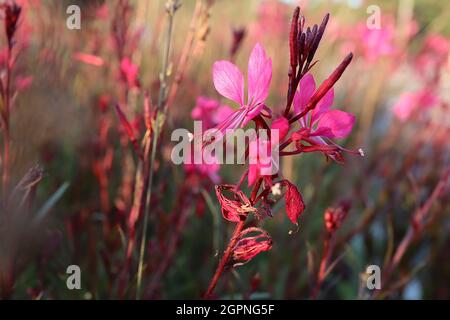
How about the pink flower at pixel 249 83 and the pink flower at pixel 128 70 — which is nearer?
the pink flower at pixel 249 83

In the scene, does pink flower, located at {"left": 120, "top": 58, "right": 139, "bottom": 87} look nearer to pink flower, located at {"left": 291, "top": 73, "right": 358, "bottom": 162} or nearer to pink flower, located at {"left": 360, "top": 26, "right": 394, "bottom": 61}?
pink flower, located at {"left": 291, "top": 73, "right": 358, "bottom": 162}

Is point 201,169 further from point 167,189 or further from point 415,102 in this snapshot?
point 415,102

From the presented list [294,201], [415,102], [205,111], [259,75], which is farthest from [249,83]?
[415,102]

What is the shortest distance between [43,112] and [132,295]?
0.59m

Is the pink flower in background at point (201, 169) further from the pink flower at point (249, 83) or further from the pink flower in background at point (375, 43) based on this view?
the pink flower in background at point (375, 43)

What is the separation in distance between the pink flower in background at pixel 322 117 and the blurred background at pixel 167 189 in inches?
16.2

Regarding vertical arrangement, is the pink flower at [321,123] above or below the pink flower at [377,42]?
below

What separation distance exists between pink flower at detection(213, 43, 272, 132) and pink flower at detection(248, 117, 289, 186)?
3 cm

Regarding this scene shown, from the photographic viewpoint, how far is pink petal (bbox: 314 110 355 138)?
568 millimetres

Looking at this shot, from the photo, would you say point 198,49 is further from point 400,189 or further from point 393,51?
point 393,51

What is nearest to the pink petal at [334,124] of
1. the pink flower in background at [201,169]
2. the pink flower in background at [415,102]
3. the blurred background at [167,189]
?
the blurred background at [167,189]

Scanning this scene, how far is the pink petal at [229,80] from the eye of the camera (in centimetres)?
61

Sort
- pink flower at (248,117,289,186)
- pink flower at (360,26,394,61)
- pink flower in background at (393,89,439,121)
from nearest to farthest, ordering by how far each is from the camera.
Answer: pink flower at (248,117,289,186) → pink flower in background at (393,89,439,121) → pink flower at (360,26,394,61)

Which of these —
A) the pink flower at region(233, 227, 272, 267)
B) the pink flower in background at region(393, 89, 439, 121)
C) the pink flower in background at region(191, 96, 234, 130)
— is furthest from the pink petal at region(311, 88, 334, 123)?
the pink flower in background at region(393, 89, 439, 121)
